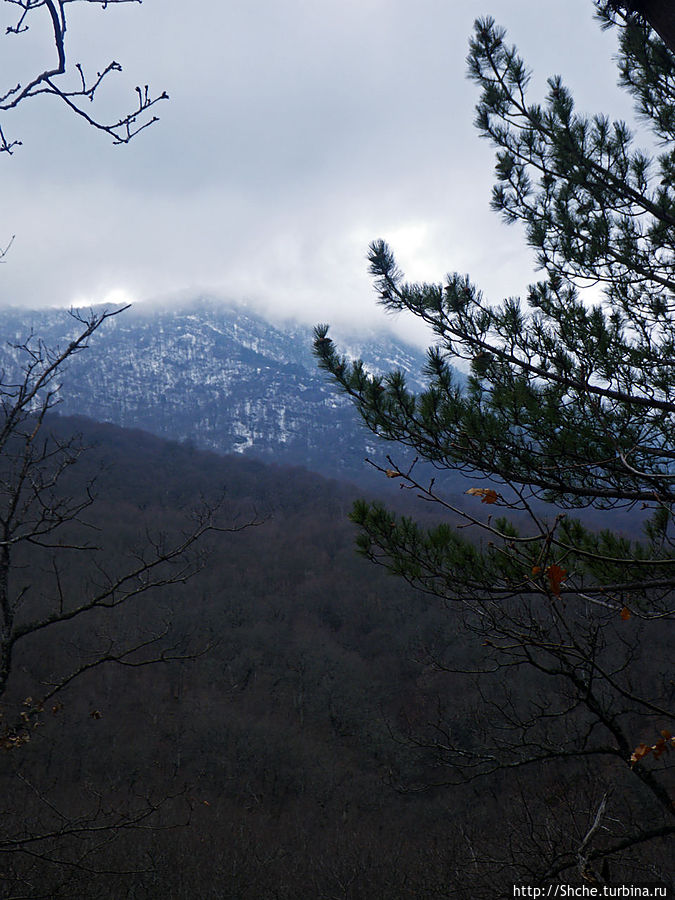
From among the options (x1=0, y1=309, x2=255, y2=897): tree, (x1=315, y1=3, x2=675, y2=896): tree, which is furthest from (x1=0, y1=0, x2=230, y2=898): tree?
(x1=315, y1=3, x2=675, y2=896): tree

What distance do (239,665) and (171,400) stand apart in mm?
154747

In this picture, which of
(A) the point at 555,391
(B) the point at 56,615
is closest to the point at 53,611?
(B) the point at 56,615

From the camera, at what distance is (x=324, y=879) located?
32.5 metres

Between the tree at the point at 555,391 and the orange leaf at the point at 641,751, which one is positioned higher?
the tree at the point at 555,391

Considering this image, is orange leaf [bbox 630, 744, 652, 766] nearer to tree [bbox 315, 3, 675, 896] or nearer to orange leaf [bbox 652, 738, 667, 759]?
orange leaf [bbox 652, 738, 667, 759]

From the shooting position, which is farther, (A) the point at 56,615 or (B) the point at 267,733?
(B) the point at 267,733

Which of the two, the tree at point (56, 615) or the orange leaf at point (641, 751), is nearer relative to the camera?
the orange leaf at point (641, 751)

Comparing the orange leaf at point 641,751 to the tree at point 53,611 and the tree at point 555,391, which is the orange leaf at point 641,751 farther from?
the tree at point 53,611

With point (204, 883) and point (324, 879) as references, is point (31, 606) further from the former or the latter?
point (324, 879)

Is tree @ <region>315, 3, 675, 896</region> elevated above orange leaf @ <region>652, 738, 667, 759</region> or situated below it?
above

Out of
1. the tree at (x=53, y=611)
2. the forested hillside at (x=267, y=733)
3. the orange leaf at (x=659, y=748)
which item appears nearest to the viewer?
the orange leaf at (x=659, y=748)

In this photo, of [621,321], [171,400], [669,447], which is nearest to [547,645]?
[669,447]

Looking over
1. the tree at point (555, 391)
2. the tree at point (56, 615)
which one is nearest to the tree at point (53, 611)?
the tree at point (56, 615)

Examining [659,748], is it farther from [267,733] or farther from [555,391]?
[267,733]
